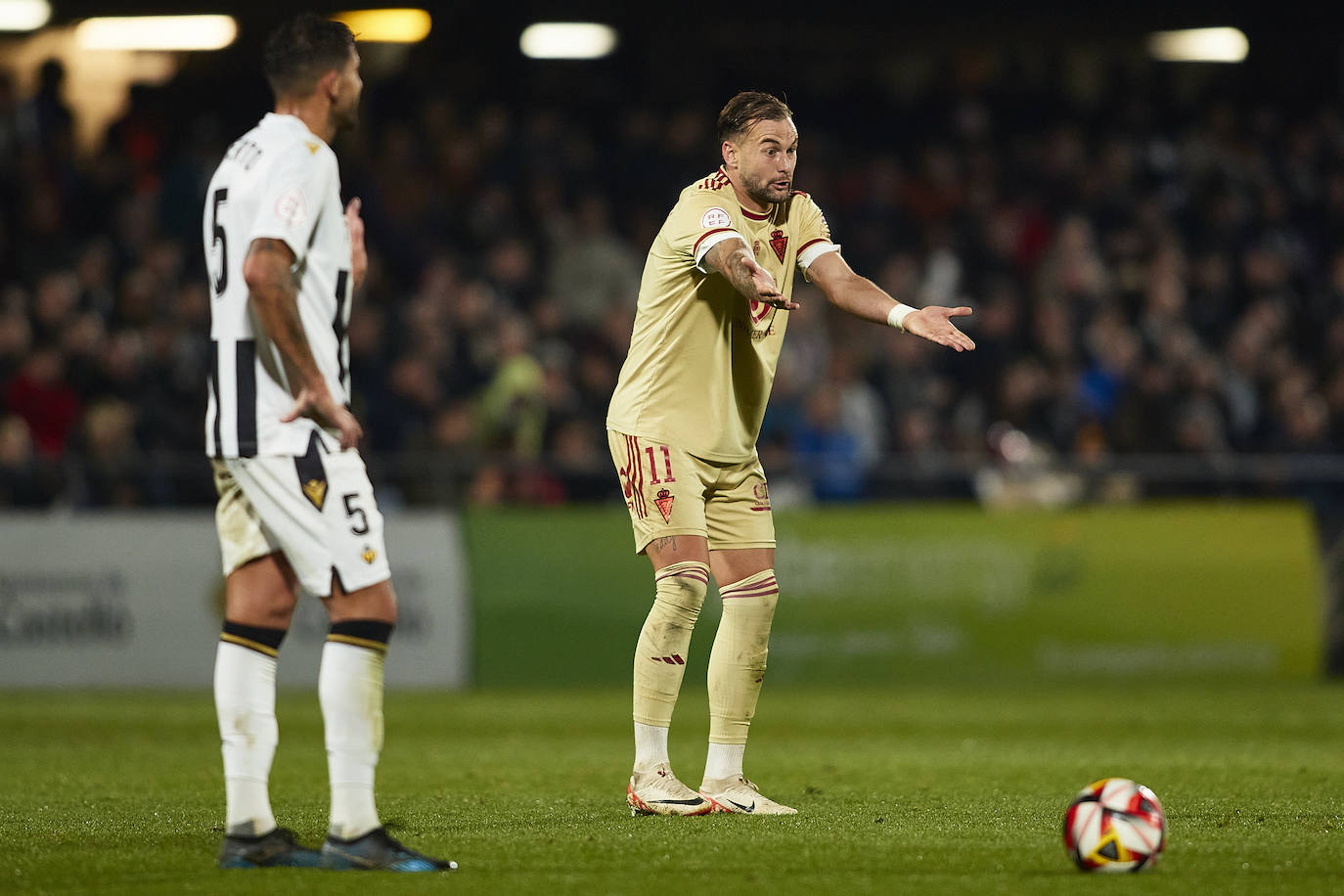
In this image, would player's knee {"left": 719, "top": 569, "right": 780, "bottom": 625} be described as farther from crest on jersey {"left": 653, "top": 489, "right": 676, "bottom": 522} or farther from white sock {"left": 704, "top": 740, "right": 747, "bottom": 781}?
white sock {"left": 704, "top": 740, "right": 747, "bottom": 781}

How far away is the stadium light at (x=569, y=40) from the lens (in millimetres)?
21719

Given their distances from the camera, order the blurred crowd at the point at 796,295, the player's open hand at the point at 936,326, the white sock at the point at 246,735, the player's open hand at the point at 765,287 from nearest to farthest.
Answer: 1. the white sock at the point at 246,735
2. the player's open hand at the point at 765,287
3. the player's open hand at the point at 936,326
4. the blurred crowd at the point at 796,295

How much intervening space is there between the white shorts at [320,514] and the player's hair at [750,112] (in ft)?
7.91

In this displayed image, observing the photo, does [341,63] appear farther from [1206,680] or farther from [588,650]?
[1206,680]

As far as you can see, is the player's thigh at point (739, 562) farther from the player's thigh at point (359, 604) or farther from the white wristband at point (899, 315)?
the player's thigh at point (359, 604)

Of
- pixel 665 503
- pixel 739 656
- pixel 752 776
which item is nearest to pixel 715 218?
pixel 665 503

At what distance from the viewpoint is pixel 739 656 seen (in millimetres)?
7152

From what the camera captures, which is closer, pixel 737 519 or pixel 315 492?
pixel 315 492

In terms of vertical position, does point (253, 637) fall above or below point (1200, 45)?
below

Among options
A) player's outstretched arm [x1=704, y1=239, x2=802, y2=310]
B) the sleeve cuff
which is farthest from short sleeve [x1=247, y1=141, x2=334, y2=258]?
the sleeve cuff

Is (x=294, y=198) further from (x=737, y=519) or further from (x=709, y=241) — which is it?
(x=737, y=519)

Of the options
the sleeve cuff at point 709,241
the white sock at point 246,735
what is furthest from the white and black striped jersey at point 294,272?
the sleeve cuff at point 709,241

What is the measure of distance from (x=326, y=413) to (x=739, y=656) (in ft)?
8.25

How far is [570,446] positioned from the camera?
1528 centimetres
